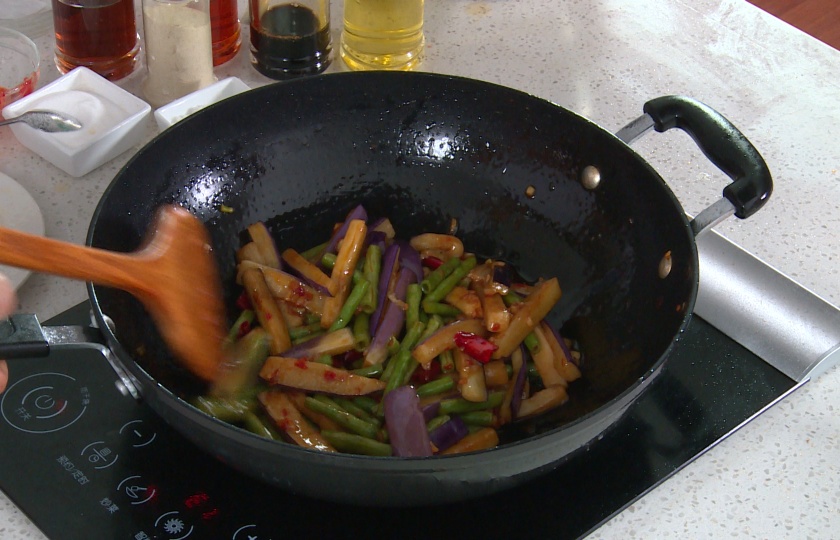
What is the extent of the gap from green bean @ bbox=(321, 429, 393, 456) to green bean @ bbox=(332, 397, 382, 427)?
4 cm

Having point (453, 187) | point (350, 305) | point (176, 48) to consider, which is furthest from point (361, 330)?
point (176, 48)

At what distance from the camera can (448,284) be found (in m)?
1.04

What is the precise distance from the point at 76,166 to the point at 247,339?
367mm

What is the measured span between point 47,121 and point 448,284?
560 mm

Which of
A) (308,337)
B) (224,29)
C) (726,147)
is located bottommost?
(308,337)

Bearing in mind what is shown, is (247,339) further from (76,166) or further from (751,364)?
(751,364)

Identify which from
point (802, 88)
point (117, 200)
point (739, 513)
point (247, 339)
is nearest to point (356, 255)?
point (247, 339)

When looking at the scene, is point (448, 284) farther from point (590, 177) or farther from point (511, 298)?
point (590, 177)

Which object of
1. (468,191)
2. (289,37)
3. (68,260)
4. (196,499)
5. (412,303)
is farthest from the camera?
(289,37)

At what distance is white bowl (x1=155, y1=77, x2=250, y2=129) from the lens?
3.78ft

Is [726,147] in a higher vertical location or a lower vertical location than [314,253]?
higher

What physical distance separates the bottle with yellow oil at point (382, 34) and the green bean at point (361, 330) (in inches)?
18.2

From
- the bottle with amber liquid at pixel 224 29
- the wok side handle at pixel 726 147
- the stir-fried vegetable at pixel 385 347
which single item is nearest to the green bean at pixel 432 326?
the stir-fried vegetable at pixel 385 347

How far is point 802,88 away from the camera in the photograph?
1392 millimetres
